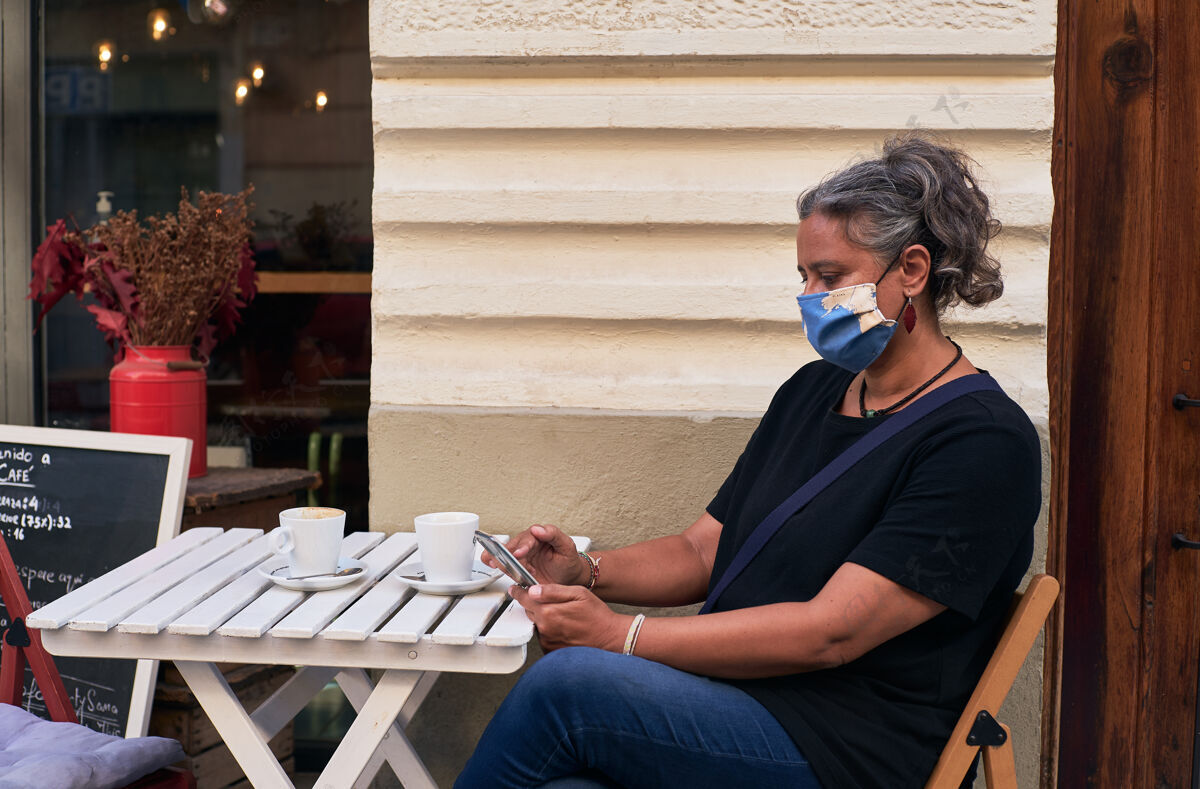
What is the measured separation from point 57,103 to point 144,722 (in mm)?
2093

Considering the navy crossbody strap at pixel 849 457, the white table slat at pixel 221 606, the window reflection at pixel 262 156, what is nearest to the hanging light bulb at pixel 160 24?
the window reflection at pixel 262 156

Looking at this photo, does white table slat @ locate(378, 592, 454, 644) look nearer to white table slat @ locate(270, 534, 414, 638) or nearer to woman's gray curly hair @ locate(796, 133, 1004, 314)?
white table slat @ locate(270, 534, 414, 638)

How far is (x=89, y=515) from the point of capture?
2588 mm

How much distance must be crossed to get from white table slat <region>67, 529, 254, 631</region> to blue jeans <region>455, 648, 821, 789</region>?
649 millimetres

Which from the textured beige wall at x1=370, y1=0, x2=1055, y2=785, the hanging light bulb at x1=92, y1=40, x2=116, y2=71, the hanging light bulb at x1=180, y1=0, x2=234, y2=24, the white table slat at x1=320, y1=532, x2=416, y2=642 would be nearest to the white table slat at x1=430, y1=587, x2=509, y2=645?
the white table slat at x1=320, y1=532, x2=416, y2=642

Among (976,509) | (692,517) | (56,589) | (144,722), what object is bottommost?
(144,722)

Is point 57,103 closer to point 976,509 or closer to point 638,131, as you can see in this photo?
point 638,131

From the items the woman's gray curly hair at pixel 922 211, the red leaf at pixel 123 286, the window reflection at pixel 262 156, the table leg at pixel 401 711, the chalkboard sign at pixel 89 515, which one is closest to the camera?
the woman's gray curly hair at pixel 922 211

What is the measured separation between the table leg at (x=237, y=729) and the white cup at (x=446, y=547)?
15.0 inches

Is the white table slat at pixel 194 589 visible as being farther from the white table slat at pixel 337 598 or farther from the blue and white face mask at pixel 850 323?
the blue and white face mask at pixel 850 323

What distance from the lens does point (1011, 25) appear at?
8.05ft

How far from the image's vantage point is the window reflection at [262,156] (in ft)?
10.7

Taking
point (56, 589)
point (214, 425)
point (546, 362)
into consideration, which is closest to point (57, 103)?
point (214, 425)

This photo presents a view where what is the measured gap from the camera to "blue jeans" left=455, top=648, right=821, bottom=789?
1.65 metres
